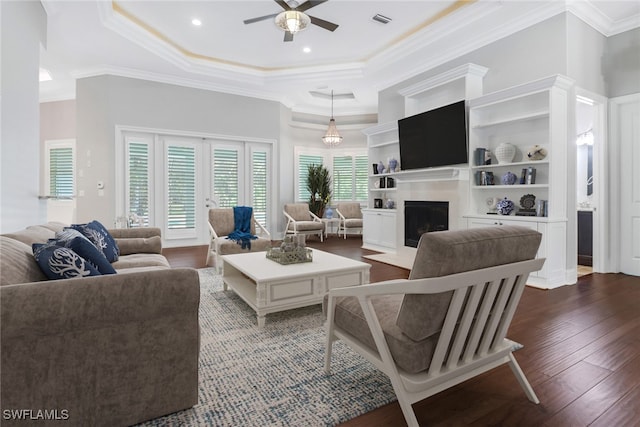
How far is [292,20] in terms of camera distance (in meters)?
3.70

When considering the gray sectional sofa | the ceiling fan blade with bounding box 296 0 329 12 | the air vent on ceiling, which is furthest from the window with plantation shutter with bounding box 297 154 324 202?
the gray sectional sofa

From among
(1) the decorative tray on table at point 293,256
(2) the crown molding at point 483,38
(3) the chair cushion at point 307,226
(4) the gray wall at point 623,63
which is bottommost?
(1) the decorative tray on table at point 293,256

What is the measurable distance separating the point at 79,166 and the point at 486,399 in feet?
22.1

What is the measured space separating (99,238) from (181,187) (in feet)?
12.7

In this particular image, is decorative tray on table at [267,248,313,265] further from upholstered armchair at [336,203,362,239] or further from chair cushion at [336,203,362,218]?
chair cushion at [336,203,362,218]

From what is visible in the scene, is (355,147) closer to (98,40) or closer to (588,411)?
(98,40)

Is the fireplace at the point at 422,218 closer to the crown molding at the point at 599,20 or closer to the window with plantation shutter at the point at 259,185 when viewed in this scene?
the crown molding at the point at 599,20

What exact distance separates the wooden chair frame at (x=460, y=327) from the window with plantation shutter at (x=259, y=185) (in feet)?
19.0

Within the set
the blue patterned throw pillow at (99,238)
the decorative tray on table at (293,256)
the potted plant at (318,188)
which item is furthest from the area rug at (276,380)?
the potted plant at (318,188)

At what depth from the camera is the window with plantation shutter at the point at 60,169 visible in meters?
6.99

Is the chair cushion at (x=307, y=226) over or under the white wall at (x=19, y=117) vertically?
under

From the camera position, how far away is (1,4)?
266 centimetres

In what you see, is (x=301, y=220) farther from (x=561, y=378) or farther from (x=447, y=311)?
(x=447, y=311)

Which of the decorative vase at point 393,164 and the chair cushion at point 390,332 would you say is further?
the decorative vase at point 393,164
